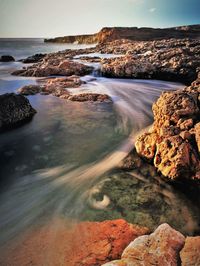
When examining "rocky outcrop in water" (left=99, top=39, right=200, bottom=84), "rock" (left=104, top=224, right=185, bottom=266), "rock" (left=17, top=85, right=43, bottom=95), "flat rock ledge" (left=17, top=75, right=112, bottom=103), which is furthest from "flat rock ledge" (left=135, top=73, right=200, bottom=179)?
"rocky outcrop in water" (left=99, top=39, right=200, bottom=84)

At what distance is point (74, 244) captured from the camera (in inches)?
128

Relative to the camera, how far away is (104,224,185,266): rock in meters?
2.51

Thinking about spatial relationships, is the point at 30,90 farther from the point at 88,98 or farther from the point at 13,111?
the point at 13,111

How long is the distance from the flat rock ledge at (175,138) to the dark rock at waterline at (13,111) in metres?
4.45

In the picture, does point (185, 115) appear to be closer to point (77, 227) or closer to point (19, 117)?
point (77, 227)

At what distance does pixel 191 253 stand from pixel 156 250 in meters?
0.39

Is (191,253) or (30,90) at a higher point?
(30,90)

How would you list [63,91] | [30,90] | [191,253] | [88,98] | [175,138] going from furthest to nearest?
1. [30,90]
2. [63,91]
3. [88,98]
4. [175,138]
5. [191,253]

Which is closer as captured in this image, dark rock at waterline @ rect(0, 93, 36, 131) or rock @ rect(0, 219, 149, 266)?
rock @ rect(0, 219, 149, 266)

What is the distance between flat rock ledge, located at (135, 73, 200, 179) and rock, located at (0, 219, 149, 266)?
5.29 feet

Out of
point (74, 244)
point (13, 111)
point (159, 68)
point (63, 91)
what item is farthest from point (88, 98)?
point (74, 244)

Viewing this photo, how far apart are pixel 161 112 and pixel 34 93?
7.71 meters

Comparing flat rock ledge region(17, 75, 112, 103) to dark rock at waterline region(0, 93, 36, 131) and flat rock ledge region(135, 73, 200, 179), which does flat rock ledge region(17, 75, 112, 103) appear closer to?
dark rock at waterline region(0, 93, 36, 131)

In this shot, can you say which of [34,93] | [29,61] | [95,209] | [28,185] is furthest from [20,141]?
[29,61]
